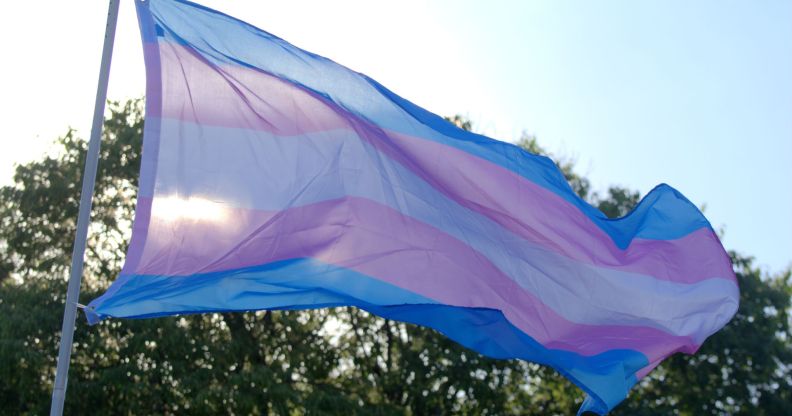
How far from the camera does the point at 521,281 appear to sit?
28.9 ft

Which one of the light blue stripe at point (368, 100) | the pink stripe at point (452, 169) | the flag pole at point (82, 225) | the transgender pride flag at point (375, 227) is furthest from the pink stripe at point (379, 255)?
the light blue stripe at point (368, 100)

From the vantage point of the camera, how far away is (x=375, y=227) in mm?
8492

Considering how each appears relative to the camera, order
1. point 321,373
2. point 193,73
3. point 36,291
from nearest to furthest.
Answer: point 193,73 → point 36,291 → point 321,373

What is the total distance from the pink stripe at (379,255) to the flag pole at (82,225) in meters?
0.40

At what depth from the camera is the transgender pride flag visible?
7816mm

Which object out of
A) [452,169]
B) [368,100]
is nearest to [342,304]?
[452,169]

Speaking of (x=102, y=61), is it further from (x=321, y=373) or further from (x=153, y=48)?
(x=321, y=373)

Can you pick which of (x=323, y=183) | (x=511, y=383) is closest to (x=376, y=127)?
(x=323, y=183)

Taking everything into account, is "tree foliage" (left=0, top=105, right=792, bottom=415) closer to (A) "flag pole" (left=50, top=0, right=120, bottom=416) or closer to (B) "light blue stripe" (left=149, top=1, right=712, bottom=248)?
(B) "light blue stripe" (left=149, top=1, right=712, bottom=248)

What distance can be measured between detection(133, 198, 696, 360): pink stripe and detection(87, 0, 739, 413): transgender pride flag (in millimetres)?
12

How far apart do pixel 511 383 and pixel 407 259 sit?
63.0 ft

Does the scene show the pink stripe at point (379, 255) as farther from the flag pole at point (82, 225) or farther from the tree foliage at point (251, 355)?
the tree foliage at point (251, 355)

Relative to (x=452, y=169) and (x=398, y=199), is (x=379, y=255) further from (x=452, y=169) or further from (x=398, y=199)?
(x=452, y=169)

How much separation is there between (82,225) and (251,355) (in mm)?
17255
